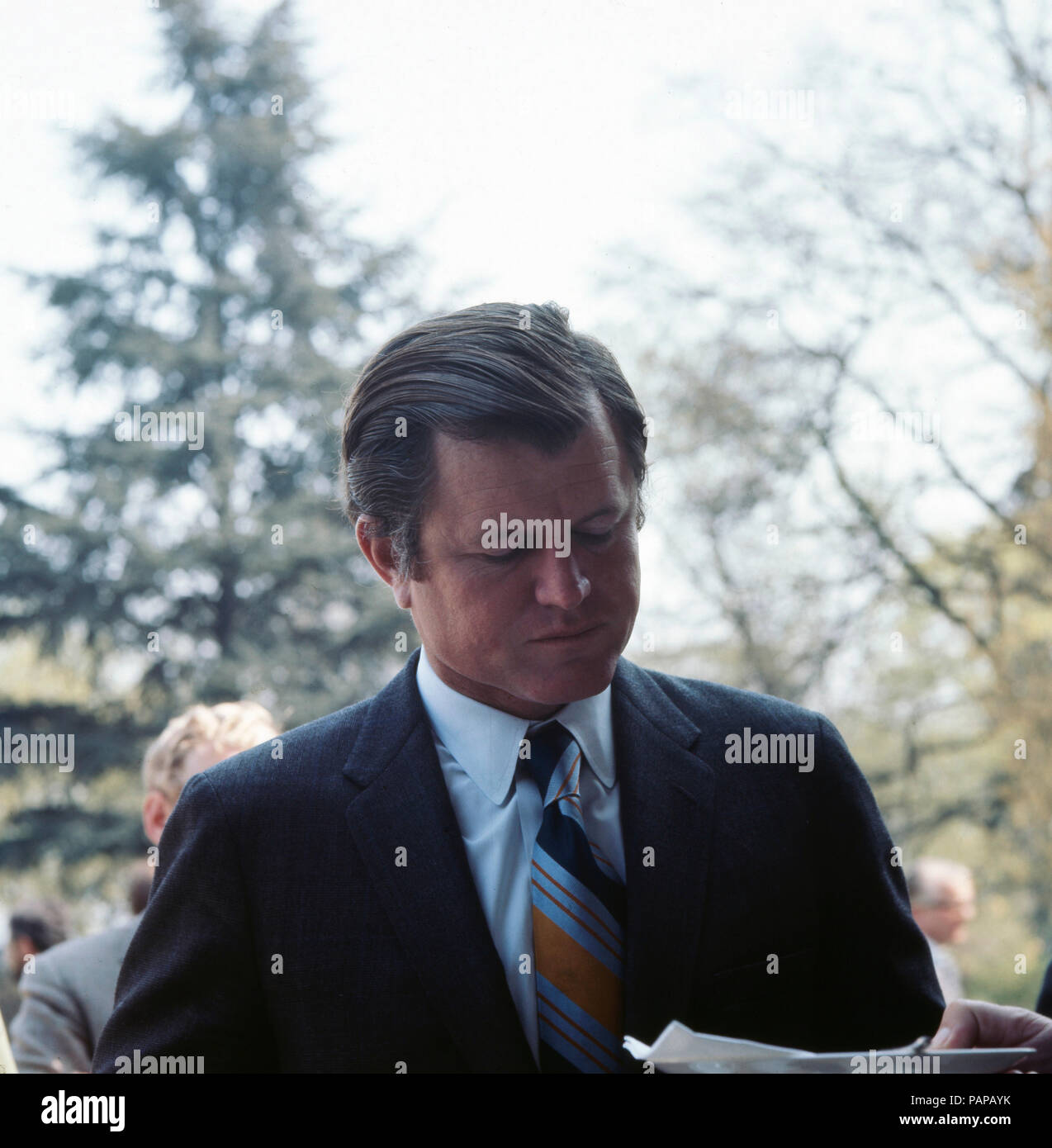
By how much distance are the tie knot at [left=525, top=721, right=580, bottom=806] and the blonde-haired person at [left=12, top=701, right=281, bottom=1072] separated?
60.7 inches

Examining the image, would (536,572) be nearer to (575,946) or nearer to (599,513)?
(599,513)

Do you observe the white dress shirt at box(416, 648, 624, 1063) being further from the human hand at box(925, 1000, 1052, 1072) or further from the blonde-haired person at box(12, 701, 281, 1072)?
the blonde-haired person at box(12, 701, 281, 1072)

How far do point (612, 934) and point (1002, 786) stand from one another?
10996 millimetres

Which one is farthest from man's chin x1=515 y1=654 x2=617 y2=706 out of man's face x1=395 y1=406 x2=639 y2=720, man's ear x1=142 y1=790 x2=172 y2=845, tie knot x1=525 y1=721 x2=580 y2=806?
man's ear x1=142 y1=790 x2=172 y2=845

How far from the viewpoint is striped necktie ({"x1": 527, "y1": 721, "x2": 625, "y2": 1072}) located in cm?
153

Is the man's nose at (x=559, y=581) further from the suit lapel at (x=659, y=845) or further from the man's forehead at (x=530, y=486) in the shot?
the suit lapel at (x=659, y=845)

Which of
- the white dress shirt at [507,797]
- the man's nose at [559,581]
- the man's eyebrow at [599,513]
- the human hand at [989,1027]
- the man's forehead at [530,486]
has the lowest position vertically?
the human hand at [989,1027]

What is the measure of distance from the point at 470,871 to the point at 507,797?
0.41ft

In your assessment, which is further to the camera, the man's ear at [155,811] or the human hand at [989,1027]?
the man's ear at [155,811]

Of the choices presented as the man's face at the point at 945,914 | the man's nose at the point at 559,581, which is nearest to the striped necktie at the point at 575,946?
the man's nose at the point at 559,581

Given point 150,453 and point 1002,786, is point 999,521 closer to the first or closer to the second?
point 1002,786

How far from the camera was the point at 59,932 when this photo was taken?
521 centimetres

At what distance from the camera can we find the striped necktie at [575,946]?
1.53 meters

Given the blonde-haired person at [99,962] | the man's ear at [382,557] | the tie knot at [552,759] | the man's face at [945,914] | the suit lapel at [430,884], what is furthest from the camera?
the man's face at [945,914]
